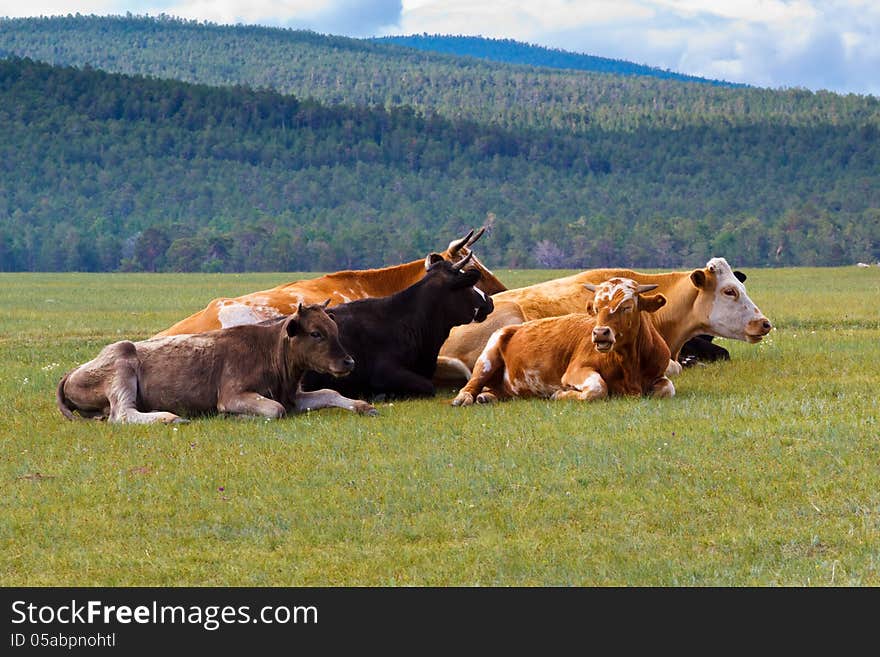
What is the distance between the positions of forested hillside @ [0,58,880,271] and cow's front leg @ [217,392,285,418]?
103 metres

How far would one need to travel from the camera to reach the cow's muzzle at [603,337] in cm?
1127

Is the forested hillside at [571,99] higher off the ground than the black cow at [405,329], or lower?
higher

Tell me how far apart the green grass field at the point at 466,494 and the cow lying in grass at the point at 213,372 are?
11.2 inches

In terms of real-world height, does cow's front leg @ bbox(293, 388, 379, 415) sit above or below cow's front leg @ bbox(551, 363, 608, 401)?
below

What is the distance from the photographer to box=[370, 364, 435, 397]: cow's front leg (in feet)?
42.7

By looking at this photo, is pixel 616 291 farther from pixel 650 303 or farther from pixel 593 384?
pixel 593 384

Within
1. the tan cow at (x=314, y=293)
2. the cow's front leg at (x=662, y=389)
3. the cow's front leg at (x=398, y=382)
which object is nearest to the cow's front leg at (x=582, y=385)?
the cow's front leg at (x=662, y=389)

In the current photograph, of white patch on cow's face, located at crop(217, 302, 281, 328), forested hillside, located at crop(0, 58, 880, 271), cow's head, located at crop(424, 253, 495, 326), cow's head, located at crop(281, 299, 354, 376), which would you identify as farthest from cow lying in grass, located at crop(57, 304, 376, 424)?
forested hillside, located at crop(0, 58, 880, 271)

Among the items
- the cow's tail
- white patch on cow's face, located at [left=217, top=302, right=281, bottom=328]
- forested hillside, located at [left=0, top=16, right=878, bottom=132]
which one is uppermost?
forested hillside, located at [left=0, top=16, right=878, bottom=132]

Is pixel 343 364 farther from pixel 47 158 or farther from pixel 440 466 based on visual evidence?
pixel 47 158

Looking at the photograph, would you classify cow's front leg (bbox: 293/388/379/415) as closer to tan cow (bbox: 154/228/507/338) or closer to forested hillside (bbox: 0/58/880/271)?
tan cow (bbox: 154/228/507/338)

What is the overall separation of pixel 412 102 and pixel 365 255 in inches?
3366

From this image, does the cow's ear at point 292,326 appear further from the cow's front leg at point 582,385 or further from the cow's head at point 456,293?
the cow's front leg at point 582,385

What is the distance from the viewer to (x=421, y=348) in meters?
13.4
